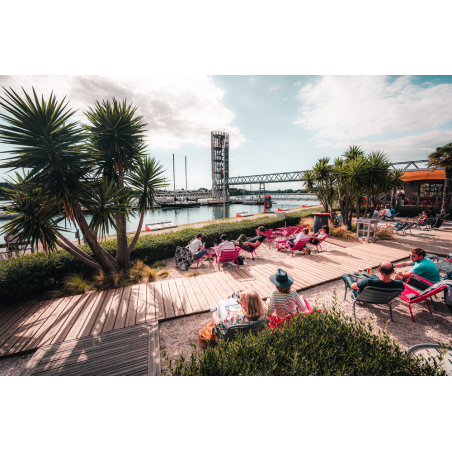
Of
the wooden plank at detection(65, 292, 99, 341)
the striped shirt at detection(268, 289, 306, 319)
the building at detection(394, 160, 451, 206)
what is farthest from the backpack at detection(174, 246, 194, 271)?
the building at detection(394, 160, 451, 206)

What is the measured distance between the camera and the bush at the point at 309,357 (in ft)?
Result: 5.45

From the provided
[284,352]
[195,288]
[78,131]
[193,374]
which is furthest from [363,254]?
[78,131]

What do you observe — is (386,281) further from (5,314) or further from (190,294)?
(5,314)

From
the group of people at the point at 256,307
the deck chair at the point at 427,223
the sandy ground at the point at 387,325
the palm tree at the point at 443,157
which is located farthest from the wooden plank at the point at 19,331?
the palm tree at the point at 443,157

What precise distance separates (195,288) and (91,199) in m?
3.04

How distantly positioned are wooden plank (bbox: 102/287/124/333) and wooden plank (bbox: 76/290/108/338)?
0.65 ft

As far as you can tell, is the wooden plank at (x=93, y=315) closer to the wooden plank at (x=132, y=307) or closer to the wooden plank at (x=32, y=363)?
the wooden plank at (x=32, y=363)

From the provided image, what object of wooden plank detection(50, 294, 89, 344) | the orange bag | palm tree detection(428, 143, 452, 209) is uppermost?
palm tree detection(428, 143, 452, 209)

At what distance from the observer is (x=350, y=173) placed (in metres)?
9.47

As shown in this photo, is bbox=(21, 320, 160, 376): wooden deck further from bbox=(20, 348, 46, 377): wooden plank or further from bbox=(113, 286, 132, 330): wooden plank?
bbox=(113, 286, 132, 330): wooden plank

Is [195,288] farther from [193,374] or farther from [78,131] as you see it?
[78,131]

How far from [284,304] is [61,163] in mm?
4935

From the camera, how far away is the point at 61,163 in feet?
13.1

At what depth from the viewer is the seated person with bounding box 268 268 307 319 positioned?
2.78 metres
